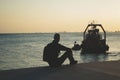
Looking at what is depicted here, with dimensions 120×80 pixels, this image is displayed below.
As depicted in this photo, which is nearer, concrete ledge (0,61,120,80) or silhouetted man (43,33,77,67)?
concrete ledge (0,61,120,80)

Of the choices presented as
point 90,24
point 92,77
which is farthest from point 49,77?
point 90,24

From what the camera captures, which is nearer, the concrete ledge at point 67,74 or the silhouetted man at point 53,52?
the concrete ledge at point 67,74

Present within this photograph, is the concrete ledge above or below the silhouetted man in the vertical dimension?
below

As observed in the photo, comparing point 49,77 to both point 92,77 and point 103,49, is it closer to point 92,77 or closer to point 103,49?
point 92,77

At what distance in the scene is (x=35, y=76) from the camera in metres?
10.3

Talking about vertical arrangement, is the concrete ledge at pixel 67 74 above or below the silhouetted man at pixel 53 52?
below

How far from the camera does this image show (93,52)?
53.2m

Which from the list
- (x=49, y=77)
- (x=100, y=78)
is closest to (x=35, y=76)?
(x=49, y=77)

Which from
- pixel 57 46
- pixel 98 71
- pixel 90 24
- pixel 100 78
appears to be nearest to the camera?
pixel 100 78

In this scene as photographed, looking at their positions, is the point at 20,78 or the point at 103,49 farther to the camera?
the point at 103,49

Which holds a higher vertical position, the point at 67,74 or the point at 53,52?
the point at 53,52

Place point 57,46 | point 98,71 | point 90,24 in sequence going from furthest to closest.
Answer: point 90,24 < point 57,46 < point 98,71

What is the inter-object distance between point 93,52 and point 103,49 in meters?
1.74

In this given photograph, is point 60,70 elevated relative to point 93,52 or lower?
elevated
